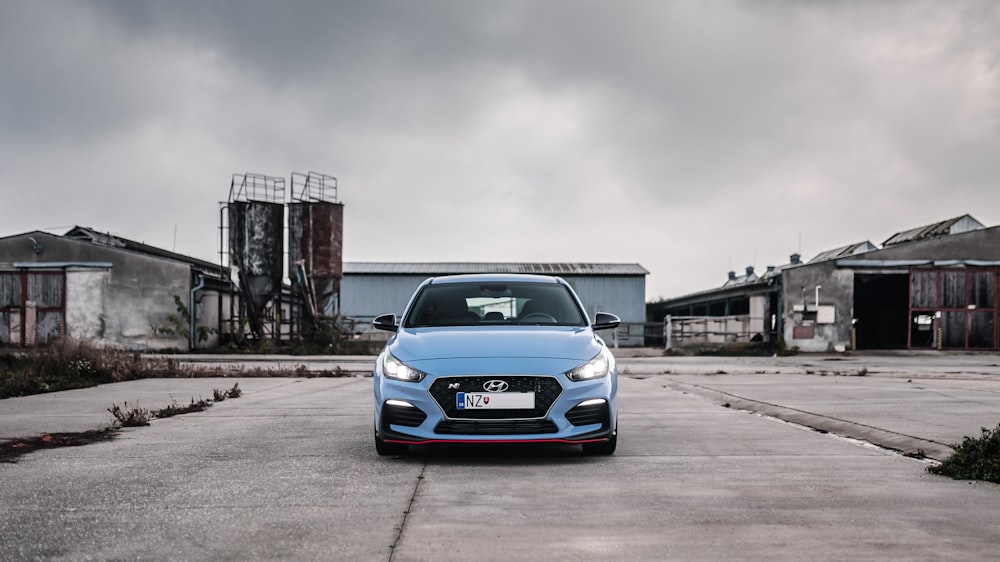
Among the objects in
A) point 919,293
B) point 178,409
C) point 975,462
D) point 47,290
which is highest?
point 919,293

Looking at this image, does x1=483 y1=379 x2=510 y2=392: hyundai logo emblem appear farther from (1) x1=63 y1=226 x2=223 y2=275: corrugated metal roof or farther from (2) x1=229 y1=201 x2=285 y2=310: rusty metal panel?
(1) x1=63 y1=226 x2=223 y2=275: corrugated metal roof

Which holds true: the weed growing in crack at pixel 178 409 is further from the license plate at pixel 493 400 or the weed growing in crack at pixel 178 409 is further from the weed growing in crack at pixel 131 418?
the license plate at pixel 493 400

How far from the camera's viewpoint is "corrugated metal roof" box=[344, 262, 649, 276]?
50281mm

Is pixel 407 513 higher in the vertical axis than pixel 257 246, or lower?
lower

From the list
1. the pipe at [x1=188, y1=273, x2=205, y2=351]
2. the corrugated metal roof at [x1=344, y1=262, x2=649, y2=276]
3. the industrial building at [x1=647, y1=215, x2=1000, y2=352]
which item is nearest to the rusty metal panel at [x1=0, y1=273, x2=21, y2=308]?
the pipe at [x1=188, y1=273, x2=205, y2=351]

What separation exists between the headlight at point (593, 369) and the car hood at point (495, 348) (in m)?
0.04

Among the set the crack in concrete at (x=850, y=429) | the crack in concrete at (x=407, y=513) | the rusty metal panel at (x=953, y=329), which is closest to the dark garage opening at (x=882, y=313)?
the rusty metal panel at (x=953, y=329)

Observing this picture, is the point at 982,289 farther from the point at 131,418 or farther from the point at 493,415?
the point at 131,418

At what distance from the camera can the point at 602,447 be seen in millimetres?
6383

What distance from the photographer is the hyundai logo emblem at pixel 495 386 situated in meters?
5.89

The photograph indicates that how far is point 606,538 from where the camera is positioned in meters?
3.81

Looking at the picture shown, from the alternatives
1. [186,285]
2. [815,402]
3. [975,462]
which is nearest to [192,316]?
[186,285]

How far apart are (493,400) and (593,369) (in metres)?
0.82

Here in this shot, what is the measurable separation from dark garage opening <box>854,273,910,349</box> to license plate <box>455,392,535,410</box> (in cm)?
3853
